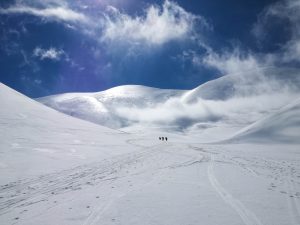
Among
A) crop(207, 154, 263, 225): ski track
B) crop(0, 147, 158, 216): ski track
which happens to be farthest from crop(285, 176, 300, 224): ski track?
crop(0, 147, 158, 216): ski track

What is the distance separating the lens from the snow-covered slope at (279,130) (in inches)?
2587

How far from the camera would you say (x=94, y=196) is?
11.2 meters

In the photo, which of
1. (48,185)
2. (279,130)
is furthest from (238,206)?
(279,130)

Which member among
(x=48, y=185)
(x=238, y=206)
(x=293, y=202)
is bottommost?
(x=238, y=206)

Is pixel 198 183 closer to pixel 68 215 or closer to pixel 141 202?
pixel 141 202

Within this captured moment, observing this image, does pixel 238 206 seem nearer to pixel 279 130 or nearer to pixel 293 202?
pixel 293 202

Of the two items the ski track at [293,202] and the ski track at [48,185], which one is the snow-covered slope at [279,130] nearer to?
the ski track at [293,202]

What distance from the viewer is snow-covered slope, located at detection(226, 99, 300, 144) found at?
65706 mm

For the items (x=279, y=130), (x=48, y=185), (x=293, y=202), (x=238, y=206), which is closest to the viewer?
(x=238, y=206)

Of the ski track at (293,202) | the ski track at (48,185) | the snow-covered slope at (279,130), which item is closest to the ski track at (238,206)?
the ski track at (293,202)

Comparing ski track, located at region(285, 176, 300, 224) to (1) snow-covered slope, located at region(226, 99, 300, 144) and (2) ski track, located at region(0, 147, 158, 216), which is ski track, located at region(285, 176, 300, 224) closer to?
(2) ski track, located at region(0, 147, 158, 216)

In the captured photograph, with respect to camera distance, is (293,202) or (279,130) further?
(279,130)

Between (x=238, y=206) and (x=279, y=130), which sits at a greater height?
(x=279, y=130)

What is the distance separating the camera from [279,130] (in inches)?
2874
